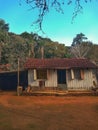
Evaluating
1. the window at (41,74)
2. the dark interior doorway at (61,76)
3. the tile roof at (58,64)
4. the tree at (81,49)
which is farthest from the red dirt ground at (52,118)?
the tree at (81,49)

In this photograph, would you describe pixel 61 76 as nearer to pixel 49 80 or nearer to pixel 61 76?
pixel 61 76

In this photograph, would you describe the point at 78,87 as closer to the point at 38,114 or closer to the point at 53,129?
the point at 38,114

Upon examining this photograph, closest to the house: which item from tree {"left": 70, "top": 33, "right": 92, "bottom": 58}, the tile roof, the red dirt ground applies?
the tile roof

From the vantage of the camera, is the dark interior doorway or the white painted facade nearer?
the white painted facade

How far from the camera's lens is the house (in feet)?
96.2

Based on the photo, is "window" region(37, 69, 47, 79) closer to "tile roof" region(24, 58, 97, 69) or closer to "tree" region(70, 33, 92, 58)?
"tile roof" region(24, 58, 97, 69)

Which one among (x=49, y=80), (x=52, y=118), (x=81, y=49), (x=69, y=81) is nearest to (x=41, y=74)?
(x=49, y=80)

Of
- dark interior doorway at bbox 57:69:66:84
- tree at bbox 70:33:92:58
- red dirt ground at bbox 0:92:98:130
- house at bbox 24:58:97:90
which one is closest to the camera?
red dirt ground at bbox 0:92:98:130

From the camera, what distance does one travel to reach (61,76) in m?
30.2

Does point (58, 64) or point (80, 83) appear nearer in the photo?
point (80, 83)

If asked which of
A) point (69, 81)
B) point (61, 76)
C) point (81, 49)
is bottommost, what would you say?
point (69, 81)

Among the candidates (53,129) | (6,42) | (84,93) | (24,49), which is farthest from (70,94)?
(24,49)

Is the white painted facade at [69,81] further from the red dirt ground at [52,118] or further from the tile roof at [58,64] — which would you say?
the red dirt ground at [52,118]

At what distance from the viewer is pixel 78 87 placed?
29531mm
